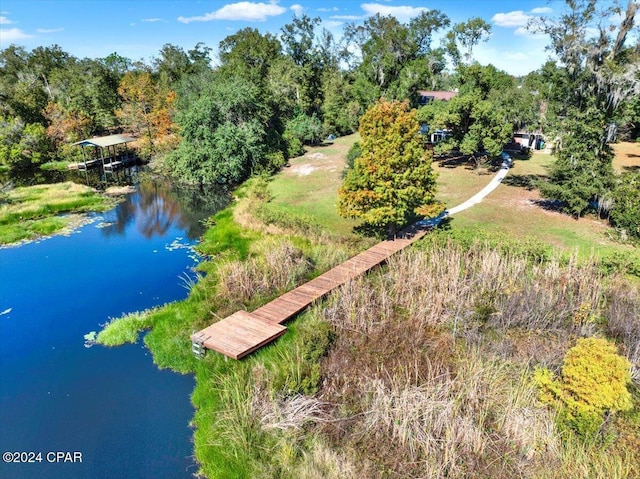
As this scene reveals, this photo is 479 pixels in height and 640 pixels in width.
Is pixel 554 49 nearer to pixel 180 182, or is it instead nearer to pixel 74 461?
pixel 74 461

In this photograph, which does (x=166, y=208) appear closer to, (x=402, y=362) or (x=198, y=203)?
(x=198, y=203)

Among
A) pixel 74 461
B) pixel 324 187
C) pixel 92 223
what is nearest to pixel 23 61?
pixel 92 223

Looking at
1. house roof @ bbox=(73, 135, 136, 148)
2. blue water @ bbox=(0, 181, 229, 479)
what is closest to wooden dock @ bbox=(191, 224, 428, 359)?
blue water @ bbox=(0, 181, 229, 479)

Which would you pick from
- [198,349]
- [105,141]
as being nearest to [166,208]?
[105,141]

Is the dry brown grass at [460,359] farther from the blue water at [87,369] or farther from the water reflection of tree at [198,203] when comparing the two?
the water reflection of tree at [198,203]

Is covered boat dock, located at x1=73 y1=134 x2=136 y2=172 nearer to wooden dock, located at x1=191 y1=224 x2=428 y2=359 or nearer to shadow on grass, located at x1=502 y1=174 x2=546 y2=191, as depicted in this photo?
wooden dock, located at x1=191 y1=224 x2=428 y2=359

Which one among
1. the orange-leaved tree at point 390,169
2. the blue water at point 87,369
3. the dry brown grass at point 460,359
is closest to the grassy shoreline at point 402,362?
the dry brown grass at point 460,359
